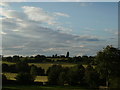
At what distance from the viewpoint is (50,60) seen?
4044cm

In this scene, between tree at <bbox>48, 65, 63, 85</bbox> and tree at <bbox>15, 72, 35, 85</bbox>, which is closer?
tree at <bbox>15, 72, 35, 85</bbox>

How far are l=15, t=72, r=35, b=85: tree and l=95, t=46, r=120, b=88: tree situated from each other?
8249 millimetres

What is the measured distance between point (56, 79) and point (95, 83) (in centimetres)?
516

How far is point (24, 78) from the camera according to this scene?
31891mm

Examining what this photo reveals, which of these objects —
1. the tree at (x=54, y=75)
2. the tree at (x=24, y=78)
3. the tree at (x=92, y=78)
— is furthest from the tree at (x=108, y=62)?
the tree at (x=24, y=78)

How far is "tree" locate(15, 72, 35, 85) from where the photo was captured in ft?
103

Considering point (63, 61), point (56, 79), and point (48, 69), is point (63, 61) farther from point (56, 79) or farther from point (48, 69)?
point (56, 79)

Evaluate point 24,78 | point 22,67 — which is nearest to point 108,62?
point 24,78

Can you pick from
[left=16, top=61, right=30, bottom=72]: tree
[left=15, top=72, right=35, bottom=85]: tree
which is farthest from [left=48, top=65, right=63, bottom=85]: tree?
[left=16, top=61, right=30, bottom=72]: tree

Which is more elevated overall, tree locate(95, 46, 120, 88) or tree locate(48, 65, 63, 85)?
tree locate(95, 46, 120, 88)

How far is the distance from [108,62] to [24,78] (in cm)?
1026

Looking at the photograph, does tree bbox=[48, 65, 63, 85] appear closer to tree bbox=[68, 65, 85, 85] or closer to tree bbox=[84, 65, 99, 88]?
tree bbox=[68, 65, 85, 85]

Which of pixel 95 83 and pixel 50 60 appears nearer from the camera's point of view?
pixel 95 83

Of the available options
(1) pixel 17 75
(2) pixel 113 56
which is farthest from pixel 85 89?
(1) pixel 17 75
